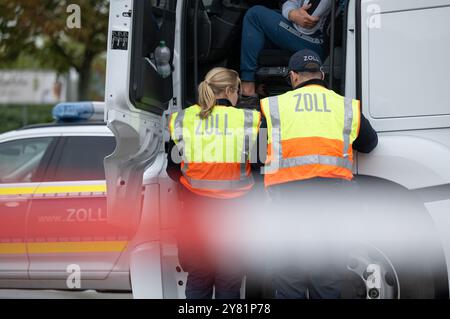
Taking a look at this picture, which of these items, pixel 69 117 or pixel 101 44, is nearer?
pixel 69 117

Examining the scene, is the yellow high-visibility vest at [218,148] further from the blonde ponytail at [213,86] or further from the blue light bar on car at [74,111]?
the blue light bar on car at [74,111]

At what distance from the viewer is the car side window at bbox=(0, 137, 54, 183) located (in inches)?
281

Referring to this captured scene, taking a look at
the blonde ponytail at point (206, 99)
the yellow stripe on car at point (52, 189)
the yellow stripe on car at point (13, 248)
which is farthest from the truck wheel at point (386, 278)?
the yellow stripe on car at point (13, 248)

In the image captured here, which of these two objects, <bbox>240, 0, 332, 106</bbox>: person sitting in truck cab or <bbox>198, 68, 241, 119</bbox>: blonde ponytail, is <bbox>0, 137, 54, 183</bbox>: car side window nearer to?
<bbox>240, 0, 332, 106</bbox>: person sitting in truck cab

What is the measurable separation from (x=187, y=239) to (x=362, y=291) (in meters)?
1.08

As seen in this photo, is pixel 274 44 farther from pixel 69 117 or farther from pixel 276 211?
pixel 69 117

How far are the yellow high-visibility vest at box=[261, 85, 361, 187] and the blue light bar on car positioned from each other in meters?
3.87

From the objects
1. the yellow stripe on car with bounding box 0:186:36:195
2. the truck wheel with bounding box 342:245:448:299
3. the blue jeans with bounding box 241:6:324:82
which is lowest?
the truck wheel with bounding box 342:245:448:299

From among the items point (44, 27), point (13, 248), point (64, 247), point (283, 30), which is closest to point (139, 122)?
point (283, 30)

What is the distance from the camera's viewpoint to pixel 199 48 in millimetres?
5238

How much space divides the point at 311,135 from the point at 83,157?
3.21m

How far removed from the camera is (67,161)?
7.05m

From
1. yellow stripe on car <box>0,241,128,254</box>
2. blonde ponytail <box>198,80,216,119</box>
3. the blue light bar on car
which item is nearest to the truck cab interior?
blonde ponytail <box>198,80,216,119</box>
